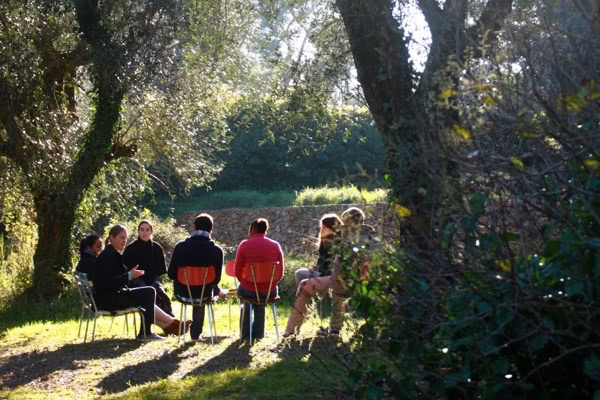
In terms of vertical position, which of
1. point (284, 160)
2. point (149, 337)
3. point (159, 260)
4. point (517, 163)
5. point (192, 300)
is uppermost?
point (284, 160)

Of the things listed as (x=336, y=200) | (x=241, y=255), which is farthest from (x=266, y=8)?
(x=336, y=200)

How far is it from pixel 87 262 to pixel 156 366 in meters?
2.67

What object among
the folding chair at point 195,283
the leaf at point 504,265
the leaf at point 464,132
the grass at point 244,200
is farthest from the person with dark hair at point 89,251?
the grass at point 244,200

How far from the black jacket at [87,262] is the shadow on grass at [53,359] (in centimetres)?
95

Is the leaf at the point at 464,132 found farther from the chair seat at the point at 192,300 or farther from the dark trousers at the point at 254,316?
the chair seat at the point at 192,300

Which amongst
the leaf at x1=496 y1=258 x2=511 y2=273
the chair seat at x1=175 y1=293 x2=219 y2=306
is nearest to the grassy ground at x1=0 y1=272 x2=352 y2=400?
the chair seat at x1=175 y1=293 x2=219 y2=306

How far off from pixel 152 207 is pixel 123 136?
15619 mm

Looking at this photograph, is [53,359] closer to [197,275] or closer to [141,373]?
[141,373]

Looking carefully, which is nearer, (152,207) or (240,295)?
(240,295)

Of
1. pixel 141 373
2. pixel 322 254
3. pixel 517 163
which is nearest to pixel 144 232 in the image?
pixel 141 373

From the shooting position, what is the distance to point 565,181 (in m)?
4.08

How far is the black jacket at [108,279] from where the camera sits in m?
11.3

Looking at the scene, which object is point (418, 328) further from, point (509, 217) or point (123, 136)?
point (123, 136)

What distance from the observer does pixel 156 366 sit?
10125 millimetres
